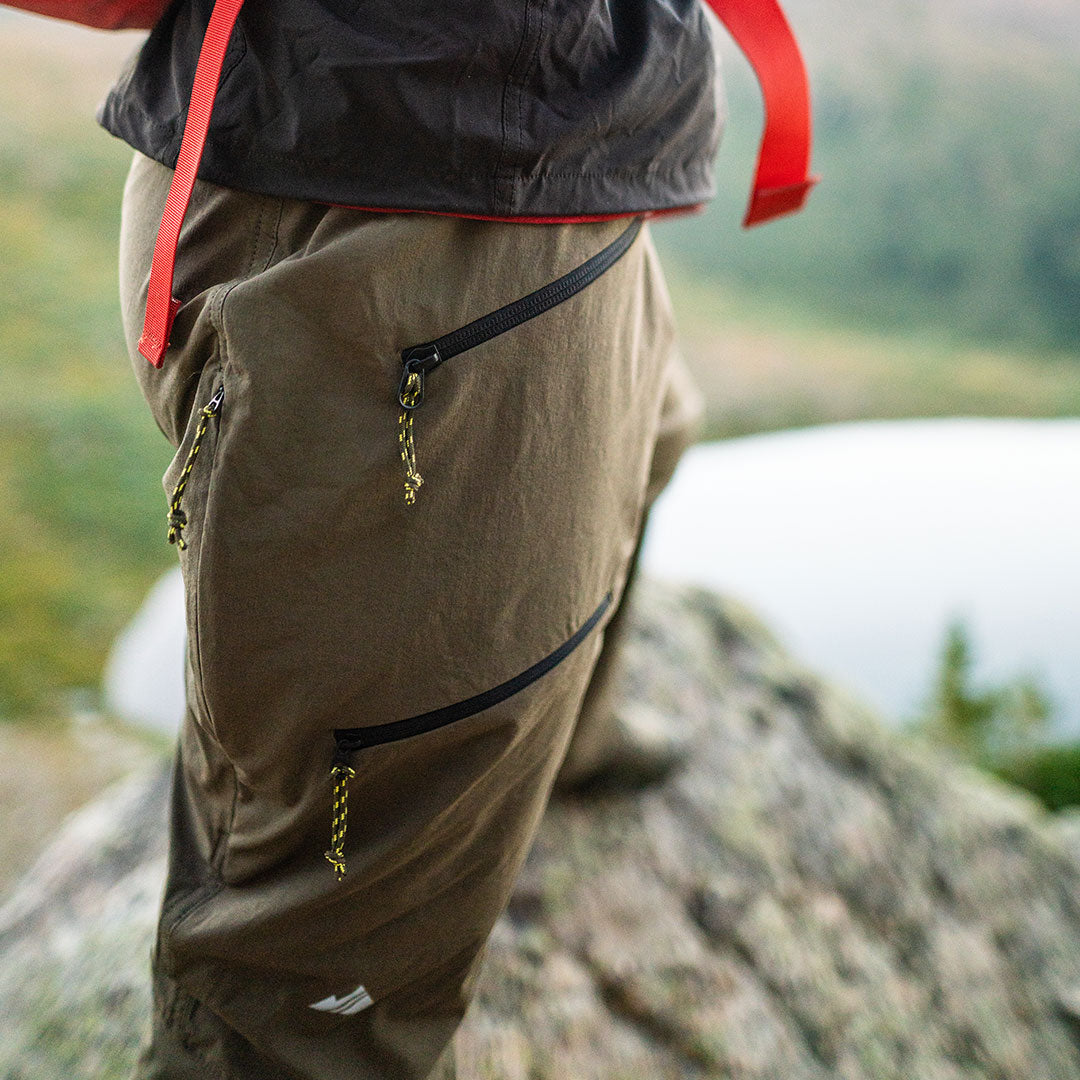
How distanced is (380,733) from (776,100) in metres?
0.55

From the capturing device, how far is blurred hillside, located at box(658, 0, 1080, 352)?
365 cm

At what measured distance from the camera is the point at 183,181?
58 cm

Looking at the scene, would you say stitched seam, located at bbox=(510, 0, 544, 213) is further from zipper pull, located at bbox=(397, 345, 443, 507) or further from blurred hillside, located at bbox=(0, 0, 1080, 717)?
blurred hillside, located at bbox=(0, 0, 1080, 717)

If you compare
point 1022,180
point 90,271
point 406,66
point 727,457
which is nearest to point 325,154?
point 406,66

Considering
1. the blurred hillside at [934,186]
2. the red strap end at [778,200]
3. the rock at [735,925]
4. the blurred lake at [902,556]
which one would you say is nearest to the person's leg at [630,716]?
the rock at [735,925]

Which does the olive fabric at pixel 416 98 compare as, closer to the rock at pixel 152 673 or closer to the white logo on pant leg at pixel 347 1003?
the white logo on pant leg at pixel 347 1003

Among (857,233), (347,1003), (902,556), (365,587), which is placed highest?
(365,587)

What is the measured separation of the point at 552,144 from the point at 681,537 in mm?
1762

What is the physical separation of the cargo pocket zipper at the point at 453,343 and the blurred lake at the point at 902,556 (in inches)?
60.6

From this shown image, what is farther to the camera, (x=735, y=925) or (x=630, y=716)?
(x=630, y=716)

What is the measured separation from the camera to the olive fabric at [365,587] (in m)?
0.60

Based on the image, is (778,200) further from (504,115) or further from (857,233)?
(857,233)

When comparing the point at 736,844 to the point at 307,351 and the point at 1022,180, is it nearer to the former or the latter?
the point at 307,351

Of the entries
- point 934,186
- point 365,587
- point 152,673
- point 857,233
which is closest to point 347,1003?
point 365,587
